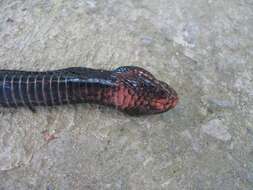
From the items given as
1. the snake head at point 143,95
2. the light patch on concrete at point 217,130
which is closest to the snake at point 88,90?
the snake head at point 143,95

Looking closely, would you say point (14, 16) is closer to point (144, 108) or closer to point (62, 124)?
point (62, 124)

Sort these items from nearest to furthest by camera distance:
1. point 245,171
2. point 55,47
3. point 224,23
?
1. point 245,171
2. point 55,47
3. point 224,23

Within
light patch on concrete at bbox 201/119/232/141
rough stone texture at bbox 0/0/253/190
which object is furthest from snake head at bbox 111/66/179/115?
light patch on concrete at bbox 201/119/232/141

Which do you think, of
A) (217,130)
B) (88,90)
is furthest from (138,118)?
(217,130)

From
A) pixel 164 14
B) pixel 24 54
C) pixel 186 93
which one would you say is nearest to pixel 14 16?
pixel 24 54

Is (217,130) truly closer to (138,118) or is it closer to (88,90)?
(138,118)

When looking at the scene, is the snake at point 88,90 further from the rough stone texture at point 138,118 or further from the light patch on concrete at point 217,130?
the light patch on concrete at point 217,130

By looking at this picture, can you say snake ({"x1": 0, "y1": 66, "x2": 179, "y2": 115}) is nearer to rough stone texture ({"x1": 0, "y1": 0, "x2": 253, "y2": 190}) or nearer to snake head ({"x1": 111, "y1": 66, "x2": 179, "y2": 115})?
snake head ({"x1": 111, "y1": 66, "x2": 179, "y2": 115})
